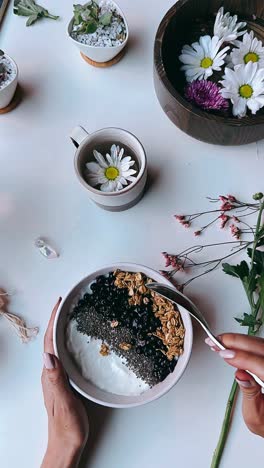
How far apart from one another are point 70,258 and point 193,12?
1.32 ft

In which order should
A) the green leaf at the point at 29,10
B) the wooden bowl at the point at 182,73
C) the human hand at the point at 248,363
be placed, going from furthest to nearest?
the green leaf at the point at 29,10 → the wooden bowl at the point at 182,73 → the human hand at the point at 248,363

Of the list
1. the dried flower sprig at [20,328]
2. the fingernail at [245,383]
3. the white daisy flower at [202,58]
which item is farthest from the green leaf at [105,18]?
the fingernail at [245,383]

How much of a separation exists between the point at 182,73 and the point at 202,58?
1.4 inches

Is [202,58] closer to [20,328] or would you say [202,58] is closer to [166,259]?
[166,259]

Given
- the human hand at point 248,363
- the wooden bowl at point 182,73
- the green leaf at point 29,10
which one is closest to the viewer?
the human hand at point 248,363

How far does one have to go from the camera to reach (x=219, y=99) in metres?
0.80

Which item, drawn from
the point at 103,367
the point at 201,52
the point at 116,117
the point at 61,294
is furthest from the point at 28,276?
the point at 201,52

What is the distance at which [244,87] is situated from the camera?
804 mm

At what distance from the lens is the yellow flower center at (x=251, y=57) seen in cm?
82

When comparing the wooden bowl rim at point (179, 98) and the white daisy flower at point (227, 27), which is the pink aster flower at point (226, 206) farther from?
the white daisy flower at point (227, 27)

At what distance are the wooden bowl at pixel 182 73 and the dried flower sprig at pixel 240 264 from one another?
9 centimetres

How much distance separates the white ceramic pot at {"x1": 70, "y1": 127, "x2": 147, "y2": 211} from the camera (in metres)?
0.76

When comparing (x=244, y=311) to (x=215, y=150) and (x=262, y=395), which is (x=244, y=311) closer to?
(x=262, y=395)

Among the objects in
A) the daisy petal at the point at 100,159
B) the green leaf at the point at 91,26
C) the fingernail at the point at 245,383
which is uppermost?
the green leaf at the point at 91,26
